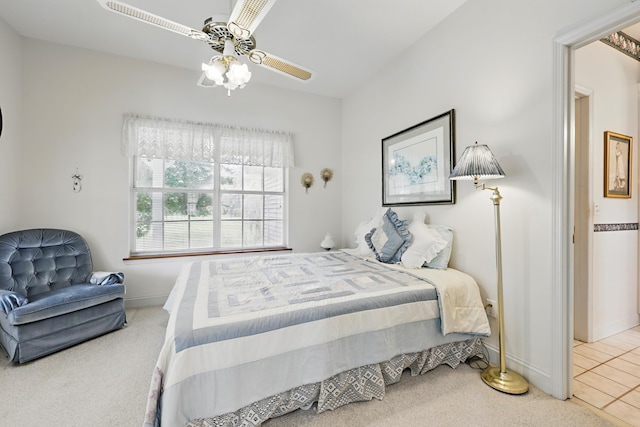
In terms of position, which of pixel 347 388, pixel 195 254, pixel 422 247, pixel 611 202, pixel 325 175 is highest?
pixel 325 175

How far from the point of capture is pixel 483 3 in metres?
2.15

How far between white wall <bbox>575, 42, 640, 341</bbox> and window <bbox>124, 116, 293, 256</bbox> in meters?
3.29

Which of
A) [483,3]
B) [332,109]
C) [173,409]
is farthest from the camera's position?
[332,109]

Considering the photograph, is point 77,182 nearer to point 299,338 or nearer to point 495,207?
point 299,338

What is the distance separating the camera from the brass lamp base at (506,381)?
1.71m

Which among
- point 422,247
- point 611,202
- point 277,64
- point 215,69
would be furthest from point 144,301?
point 611,202

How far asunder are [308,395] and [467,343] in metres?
1.29

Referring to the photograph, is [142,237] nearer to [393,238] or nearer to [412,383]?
[393,238]

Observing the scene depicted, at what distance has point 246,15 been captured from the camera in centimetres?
149

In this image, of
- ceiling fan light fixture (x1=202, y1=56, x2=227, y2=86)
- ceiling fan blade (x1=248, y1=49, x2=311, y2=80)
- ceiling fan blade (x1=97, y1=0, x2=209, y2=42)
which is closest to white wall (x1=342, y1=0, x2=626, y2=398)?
ceiling fan blade (x1=248, y1=49, x2=311, y2=80)

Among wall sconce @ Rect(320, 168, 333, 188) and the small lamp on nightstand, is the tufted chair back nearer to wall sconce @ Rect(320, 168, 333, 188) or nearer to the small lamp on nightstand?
the small lamp on nightstand

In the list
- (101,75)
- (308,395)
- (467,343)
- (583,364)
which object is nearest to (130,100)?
(101,75)

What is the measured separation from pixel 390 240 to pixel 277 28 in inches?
91.9

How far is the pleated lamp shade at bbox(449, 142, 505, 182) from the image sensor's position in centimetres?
178
